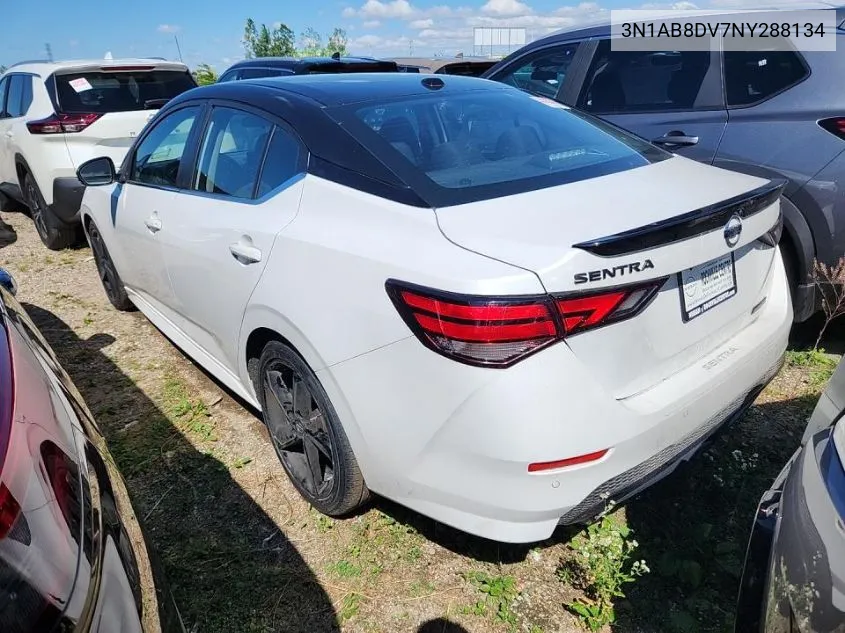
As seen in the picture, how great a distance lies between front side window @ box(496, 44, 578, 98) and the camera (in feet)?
14.0

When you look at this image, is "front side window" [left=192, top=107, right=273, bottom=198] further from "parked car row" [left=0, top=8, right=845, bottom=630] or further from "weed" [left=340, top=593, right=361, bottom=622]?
"weed" [left=340, top=593, right=361, bottom=622]

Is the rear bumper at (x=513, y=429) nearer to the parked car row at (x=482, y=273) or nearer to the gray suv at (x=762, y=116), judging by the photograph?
the parked car row at (x=482, y=273)

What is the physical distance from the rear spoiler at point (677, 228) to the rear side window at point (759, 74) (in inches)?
61.0

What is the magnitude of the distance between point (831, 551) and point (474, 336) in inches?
33.0

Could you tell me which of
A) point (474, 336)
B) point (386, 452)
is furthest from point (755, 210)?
point (386, 452)

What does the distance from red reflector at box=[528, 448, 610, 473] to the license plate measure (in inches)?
19.5

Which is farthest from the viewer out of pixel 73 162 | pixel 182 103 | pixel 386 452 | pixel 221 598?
pixel 73 162

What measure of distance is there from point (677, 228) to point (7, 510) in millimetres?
1615

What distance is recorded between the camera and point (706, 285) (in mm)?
1866

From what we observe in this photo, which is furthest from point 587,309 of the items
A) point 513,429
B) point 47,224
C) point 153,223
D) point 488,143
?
point 47,224

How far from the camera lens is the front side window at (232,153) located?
8.04ft

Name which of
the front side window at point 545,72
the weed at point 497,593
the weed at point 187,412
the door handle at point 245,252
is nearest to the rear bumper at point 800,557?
the weed at point 497,593

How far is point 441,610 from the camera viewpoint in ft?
6.66

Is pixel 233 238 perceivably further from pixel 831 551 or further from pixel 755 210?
pixel 831 551
